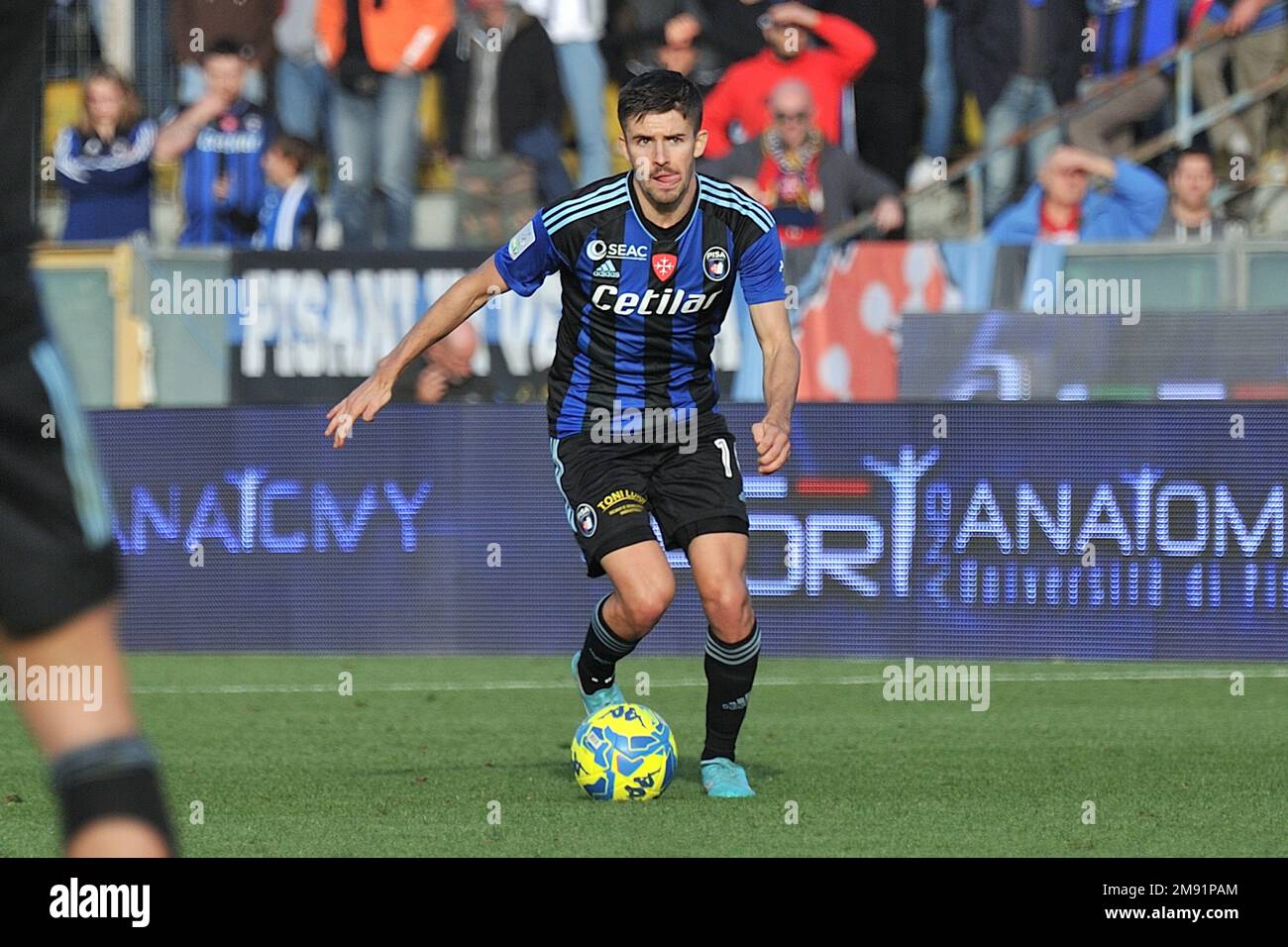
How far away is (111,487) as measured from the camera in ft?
41.3

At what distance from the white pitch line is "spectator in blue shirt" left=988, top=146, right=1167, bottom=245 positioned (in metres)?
3.35

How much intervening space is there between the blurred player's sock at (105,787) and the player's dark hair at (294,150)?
38.7 ft

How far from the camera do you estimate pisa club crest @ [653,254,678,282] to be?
7520 millimetres

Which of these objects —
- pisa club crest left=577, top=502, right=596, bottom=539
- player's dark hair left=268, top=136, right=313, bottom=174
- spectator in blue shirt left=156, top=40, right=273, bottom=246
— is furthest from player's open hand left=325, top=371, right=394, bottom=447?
spectator in blue shirt left=156, top=40, right=273, bottom=246

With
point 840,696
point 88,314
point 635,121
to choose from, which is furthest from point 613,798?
point 88,314

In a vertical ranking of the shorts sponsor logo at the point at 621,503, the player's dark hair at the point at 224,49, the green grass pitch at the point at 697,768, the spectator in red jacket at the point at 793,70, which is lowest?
the green grass pitch at the point at 697,768

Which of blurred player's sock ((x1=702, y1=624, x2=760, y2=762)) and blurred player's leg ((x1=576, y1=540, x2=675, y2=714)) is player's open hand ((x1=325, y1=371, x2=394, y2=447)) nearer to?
blurred player's leg ((x1=576, y1=540, x2=675, y2=714))

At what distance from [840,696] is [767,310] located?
3.52m

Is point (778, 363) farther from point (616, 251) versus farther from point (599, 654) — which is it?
point (599, 654)

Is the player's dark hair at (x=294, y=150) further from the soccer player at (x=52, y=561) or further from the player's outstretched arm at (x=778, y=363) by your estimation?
the soccer player at (x=52, y=561)

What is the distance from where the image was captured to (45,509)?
272 centimetres

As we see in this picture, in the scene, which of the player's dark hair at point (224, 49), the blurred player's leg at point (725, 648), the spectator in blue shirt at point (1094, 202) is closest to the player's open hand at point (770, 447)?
the blurred player's leg at point (725, 648)

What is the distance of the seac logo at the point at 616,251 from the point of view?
752 cm
